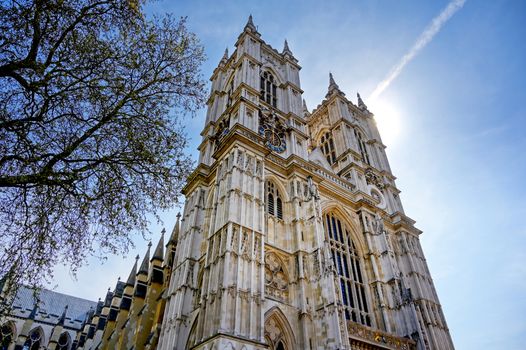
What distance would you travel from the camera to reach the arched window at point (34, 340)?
139 ft

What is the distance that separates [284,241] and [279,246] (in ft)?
2.25

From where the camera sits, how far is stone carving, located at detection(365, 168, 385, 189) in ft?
97.2

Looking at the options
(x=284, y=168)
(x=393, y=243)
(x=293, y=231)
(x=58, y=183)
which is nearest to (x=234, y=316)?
(x=293, y=231)

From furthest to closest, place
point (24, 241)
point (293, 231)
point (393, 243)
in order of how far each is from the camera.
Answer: point (393, 243) < point (293, 231) < point (24, 241)

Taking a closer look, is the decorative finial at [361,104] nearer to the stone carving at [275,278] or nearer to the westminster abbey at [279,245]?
the westminster abbey at [279,245]

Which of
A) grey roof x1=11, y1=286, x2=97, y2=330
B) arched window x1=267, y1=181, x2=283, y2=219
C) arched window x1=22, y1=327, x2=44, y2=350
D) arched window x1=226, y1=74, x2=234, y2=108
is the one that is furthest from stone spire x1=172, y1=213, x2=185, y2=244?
arched window x1=22, y1=327, x2=44, y2=350

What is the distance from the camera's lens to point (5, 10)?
7.99m

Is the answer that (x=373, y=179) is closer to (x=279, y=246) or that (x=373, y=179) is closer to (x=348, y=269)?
(x=348, y=269)

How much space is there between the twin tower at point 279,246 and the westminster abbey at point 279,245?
7cm

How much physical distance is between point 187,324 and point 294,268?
5914 mm

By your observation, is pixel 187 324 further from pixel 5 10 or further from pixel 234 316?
pixel 5 10

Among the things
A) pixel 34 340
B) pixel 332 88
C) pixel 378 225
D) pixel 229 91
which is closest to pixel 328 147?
pixel 332 88

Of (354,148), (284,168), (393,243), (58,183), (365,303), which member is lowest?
(58,183)

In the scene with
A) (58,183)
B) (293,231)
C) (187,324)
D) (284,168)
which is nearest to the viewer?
(58,183)
